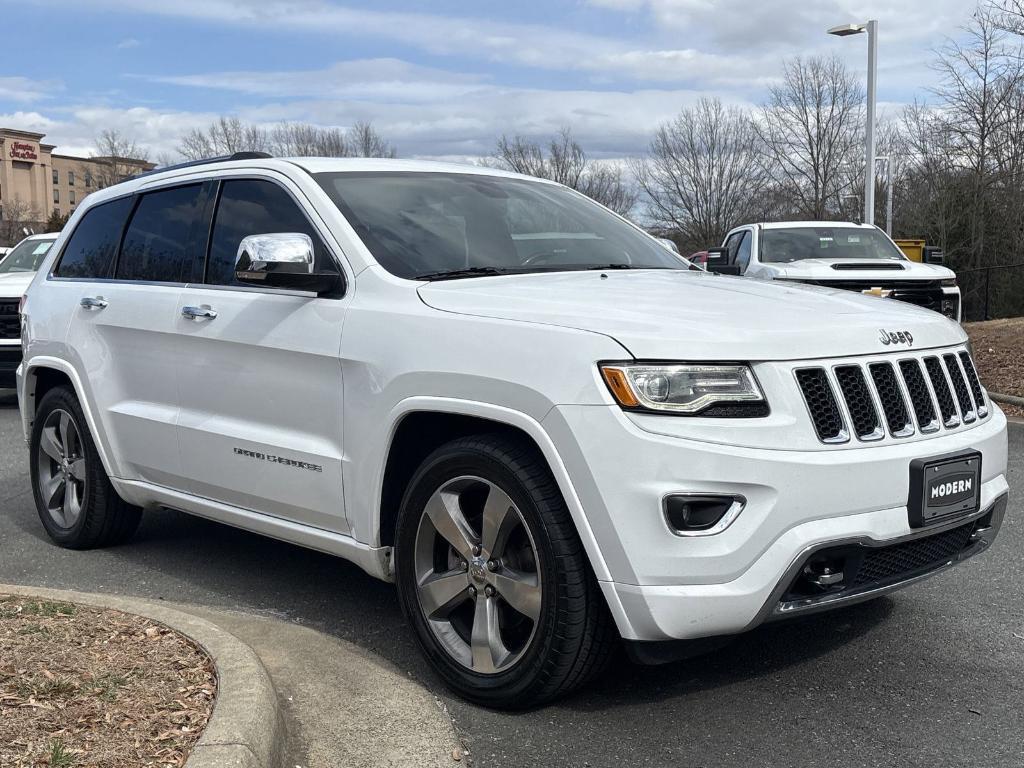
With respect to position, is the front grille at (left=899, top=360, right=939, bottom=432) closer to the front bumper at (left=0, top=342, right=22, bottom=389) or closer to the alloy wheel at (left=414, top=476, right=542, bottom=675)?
A: the alloy wheel at (left=414, top=476, right=542, bottom=675)

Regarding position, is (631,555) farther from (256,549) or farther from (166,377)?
(256,549)

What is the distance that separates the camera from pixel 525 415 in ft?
11.3

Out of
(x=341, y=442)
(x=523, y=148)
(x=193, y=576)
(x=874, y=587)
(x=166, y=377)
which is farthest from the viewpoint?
(x=523, y=148)

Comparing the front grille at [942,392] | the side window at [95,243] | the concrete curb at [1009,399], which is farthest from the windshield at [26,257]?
the front grille at [942,392]

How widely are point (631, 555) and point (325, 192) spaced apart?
2067 mm

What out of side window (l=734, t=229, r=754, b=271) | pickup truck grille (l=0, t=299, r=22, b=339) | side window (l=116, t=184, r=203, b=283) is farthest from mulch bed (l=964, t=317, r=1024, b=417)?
pickup truck grille (l=0, t=299, r=22, b=339)

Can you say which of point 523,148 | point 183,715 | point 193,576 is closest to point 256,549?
point 193,576

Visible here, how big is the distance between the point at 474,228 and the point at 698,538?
1844 mm

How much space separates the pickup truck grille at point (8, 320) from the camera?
472 inches

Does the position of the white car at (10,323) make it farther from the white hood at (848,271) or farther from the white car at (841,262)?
the white hood at (848,271)

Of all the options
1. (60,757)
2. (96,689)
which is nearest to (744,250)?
(96,689)

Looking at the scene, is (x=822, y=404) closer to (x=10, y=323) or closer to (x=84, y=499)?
(x=84, y=499)

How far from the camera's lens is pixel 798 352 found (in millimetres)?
3367

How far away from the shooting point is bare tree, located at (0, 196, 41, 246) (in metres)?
96.1
